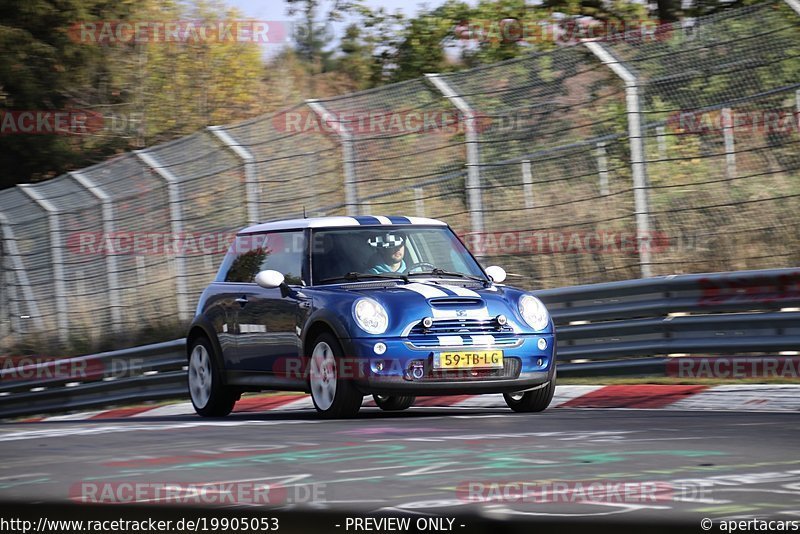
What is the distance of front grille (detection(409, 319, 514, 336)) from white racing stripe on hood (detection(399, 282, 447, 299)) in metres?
0.22

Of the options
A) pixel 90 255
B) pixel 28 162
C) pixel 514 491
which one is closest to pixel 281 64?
pixel 28 162

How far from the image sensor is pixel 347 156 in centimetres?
1466

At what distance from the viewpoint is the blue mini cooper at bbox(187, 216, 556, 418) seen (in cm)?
937

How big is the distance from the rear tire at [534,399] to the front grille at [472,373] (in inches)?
17.0

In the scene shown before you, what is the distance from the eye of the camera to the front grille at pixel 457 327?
9.39 m

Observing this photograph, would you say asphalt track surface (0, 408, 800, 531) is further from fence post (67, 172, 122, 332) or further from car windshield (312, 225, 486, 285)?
fence post (67, 172, 122, 332)

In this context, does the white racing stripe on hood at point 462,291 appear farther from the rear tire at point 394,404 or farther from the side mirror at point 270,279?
the rear tire at point 394,404

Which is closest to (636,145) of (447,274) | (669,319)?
(669,319)

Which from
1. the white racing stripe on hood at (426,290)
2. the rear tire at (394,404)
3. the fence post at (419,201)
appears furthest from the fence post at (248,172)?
the white racing stripe on hood at (426,290)

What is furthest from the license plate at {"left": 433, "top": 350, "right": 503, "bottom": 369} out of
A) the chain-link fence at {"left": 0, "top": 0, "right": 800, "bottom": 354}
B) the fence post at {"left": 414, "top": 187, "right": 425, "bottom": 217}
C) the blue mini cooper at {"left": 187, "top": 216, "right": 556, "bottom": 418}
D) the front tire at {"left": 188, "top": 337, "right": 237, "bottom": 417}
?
the fence post at {"left": 414, "top": 187, "right": 425, "bottom": 217}

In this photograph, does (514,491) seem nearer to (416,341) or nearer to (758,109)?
(416,341)

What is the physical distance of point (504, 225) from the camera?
542 inches

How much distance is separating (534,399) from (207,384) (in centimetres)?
290

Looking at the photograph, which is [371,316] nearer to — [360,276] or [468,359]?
[468,359]
